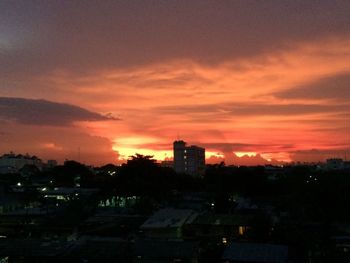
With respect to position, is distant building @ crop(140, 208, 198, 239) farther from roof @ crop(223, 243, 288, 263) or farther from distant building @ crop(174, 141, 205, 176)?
distant building @ crop(174, 141, 205, 176)

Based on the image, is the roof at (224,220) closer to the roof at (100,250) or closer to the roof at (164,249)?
the roof at (164,249)

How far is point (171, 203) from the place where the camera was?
35.8 meters

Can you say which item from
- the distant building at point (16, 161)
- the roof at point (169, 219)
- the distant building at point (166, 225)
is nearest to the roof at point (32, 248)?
the distant building at point (166, 225)

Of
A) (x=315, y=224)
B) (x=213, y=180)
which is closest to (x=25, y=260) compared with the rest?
(x=315, y=224)

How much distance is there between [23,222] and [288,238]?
15.5 m

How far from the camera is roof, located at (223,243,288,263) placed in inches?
630

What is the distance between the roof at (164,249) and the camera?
652 inches

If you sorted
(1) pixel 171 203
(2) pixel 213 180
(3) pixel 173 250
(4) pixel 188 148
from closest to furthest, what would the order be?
1. (3) pixel 173 250
2. (1) pixel 171 203
3. (2) pixel 213 180
4. (4) pixel 188 148

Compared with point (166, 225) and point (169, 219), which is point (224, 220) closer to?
point (169, 219)

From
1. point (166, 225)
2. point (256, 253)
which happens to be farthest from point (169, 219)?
point (256, 253)

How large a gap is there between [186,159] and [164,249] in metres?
96.8

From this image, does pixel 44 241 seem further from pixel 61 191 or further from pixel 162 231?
pixel 61 191

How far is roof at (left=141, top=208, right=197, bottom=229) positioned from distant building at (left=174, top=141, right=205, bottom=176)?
86467 millimetres

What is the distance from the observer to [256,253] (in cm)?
1630
